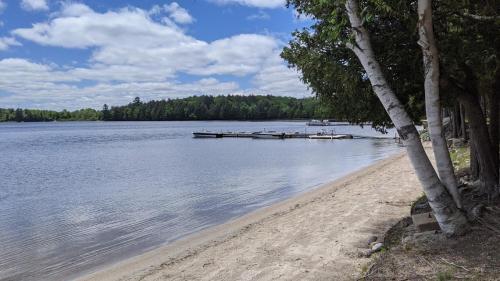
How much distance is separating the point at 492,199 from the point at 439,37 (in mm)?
3442

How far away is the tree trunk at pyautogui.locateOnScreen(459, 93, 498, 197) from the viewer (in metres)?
9.54

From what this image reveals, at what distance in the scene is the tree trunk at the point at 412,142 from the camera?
24.5 ft

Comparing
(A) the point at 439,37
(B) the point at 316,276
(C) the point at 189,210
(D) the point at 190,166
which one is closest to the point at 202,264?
(B) the point at 316,276

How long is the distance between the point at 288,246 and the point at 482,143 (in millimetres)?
4647

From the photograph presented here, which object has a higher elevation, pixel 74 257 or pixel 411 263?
pixel 411 263

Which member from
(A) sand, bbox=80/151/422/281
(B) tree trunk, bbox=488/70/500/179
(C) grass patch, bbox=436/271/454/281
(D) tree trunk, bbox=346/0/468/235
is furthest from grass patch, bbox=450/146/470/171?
(C) grass patch, bbox=436/271/454/281

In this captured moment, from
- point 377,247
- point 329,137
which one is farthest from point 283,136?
point 377,247

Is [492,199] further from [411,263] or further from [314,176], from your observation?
[314,176]

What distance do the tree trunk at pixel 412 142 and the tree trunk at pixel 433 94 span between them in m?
0.23

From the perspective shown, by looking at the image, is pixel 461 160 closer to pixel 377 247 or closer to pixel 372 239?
pixel 372 239

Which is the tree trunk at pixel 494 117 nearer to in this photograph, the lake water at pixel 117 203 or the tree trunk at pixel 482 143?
the tree trunk at pixel 482 143

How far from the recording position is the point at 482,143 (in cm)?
988

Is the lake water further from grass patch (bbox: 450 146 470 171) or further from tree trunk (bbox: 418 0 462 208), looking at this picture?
tree trunk (bbox: 418 0 462 208)

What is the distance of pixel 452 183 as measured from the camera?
7.71 meters
